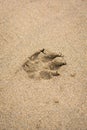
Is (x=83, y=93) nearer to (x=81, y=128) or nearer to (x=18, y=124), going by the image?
(x=81, y=128)

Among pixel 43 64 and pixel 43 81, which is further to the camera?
pixel 43 64

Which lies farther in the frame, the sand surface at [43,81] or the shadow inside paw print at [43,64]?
the shadow inside paw print at [43,64]

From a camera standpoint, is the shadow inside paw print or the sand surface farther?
the shadow inside paw print

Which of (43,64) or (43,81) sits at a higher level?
(43,64)

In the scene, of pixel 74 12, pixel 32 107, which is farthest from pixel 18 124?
pixel 74 12
